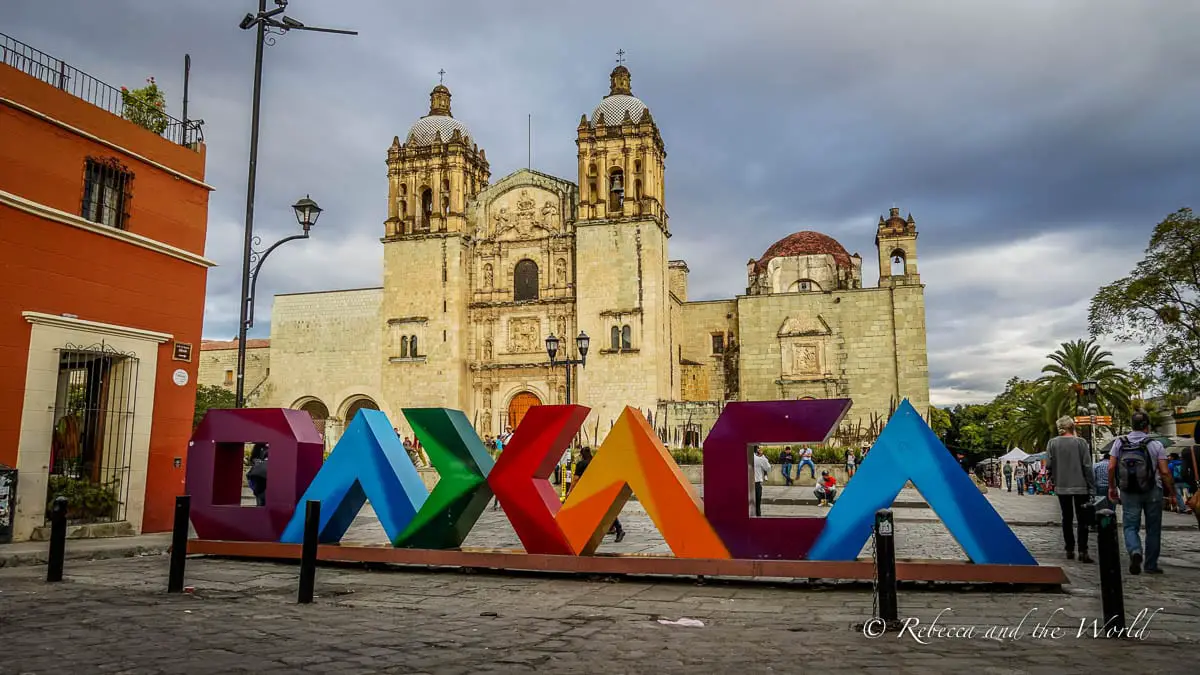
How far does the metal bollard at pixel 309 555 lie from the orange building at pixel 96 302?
5.82m

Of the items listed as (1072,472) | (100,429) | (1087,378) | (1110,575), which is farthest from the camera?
(1087,378)

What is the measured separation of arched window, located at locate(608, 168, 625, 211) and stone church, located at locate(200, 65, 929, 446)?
0.34 ft

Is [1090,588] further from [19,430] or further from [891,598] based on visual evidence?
[19,430]

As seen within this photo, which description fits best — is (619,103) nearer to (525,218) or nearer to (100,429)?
(525,218)

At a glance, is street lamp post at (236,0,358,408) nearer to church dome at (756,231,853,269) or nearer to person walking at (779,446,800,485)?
person walking at (779,446,800,485)

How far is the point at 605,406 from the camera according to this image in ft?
102

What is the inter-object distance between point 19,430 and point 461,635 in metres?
7.95

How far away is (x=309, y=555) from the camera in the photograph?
603 cm

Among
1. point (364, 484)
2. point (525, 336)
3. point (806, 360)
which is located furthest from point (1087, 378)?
point (364, 484)

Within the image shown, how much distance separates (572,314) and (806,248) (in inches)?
453

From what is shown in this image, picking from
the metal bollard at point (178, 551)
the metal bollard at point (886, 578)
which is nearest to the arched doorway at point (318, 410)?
the metal bollard at point (178, 551)

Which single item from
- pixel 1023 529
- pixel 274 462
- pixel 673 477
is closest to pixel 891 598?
pixel 673 477

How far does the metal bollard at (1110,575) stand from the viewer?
15.3 feet

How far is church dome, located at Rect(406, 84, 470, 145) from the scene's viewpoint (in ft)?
116
